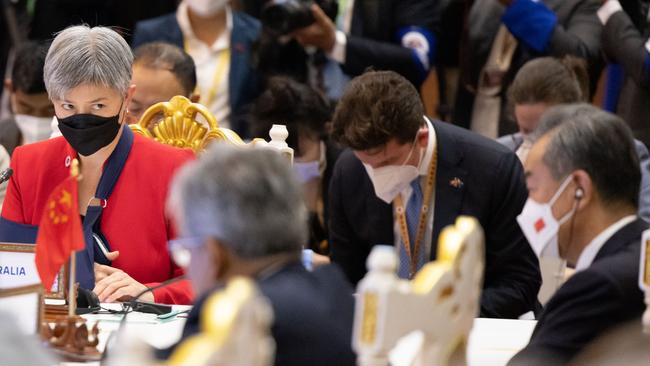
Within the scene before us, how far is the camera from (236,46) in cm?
652

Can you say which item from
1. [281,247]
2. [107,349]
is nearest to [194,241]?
[281,247]

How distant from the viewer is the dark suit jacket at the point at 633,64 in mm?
6102

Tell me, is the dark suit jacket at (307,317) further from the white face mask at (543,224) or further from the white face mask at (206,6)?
the white face mask at (206,6)

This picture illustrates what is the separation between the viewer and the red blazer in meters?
4.26

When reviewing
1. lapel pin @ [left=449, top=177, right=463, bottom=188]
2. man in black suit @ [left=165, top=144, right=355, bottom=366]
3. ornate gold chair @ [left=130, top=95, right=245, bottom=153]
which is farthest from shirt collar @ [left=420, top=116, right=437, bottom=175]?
man in black suit @ [left=165, top=144, right=355, bottom=366]

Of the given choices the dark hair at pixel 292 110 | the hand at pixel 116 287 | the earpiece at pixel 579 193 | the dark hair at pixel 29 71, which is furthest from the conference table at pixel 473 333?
the dark hair at pixel 29 71

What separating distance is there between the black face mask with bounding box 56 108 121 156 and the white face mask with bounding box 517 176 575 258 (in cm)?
129

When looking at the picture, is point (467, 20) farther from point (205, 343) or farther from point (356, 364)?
point (205, 343)

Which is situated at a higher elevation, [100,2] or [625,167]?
[625,167]

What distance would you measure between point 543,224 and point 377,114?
111 cm

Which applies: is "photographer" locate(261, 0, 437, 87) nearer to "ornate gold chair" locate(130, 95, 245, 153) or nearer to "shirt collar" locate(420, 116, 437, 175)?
"shirt collar" locate(420, 116, 437, 175)

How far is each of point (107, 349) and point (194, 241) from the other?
2.70ft

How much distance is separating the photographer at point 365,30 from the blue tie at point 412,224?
1.54 metres

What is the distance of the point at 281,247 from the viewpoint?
2518 millimetres
